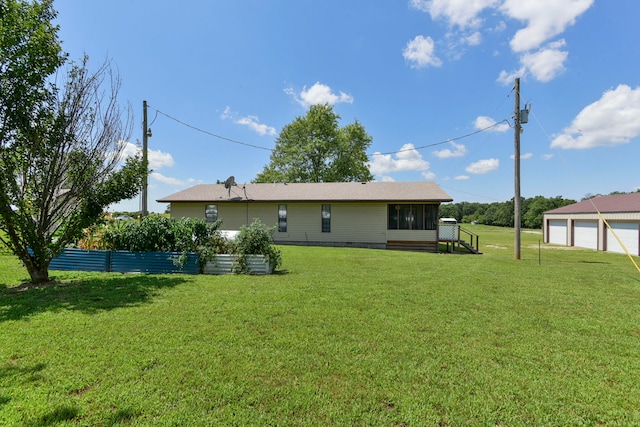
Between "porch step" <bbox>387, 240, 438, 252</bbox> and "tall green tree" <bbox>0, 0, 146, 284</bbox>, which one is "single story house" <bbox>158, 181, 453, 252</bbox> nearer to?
"porch step" <bbox>387, 240, 438, 252</bbox>

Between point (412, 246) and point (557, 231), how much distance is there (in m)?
17.4

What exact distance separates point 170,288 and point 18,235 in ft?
12.2

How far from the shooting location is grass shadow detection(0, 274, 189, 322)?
4844mm

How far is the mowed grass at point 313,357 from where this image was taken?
7.89 ft

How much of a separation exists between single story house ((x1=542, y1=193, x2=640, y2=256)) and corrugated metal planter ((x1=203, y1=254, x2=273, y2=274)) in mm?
18210

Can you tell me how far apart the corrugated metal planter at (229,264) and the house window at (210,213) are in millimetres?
11375

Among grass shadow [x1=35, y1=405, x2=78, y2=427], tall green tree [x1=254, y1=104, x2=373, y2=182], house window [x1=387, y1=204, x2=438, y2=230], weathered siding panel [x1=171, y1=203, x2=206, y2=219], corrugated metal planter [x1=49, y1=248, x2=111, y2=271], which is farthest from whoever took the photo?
tall green tree [x1=254, y1=104, x2=373, y2=182]

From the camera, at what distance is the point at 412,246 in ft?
53.9

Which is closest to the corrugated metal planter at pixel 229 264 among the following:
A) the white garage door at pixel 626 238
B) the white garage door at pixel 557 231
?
the white garage door at pixel 626 238

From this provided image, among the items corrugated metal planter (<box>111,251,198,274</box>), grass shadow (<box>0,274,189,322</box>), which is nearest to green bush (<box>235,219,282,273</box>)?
corrugated metal planter (<box>111,251,198,274</box>)

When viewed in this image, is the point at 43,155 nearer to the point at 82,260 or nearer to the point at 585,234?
the point at 82,260

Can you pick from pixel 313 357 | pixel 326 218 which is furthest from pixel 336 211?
pixel 313 357

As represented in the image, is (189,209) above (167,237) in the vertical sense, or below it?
above

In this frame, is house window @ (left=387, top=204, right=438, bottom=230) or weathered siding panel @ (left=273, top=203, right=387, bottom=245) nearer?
house window @ (left=387, top=204, right=438, bottom=230)
